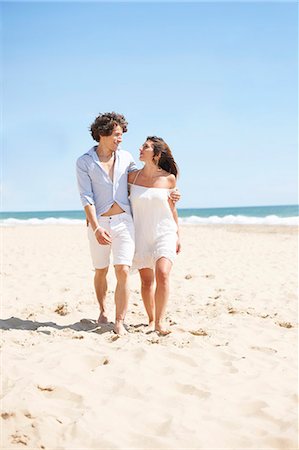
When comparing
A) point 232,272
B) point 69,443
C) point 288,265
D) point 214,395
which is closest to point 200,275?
point 232,272

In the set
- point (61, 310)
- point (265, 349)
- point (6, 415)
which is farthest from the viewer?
point (61, 310)

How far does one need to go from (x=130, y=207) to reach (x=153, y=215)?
0.85 ft

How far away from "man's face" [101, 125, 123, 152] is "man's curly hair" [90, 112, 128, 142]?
4 centimetres

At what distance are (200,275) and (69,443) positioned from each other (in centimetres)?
643

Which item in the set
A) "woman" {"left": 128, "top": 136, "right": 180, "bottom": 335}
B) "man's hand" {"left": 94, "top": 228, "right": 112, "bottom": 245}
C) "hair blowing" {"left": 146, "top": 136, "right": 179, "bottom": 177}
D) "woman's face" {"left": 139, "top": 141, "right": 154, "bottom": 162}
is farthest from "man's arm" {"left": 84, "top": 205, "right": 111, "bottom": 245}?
"hair blowing" {"left": 146, "top": 136, "right": 179, "bottom": 177}

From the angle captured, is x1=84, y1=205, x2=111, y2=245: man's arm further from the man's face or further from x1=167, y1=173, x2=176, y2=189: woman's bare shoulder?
x1=167, y1=173, x2=176, y2=189: woman's bare shoulder

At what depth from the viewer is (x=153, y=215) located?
5105 mm

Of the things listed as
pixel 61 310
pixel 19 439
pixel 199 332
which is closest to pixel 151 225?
pixel 199 332

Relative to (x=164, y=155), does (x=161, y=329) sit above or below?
below

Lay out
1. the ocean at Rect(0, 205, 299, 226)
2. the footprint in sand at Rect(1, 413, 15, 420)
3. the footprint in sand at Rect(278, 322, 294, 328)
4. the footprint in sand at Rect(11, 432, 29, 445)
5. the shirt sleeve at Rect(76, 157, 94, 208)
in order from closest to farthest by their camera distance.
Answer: the footprint in sand at Rect(11, 432, 29, 445), the footprint in sand at Rect(1, 413, 15, 420), the shirt sleeve at Rect(76, 157, 94, 208), the footprint in sand at Rect(278, 322, 294, 328), the ocean at Rect(0, 205, 299, 226)

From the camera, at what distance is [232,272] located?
960cm

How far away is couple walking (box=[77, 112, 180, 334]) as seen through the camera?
495 cm

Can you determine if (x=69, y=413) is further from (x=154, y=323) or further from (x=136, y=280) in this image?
(x=136, y=280)

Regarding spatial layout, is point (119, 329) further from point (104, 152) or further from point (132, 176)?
point (104, 152)
